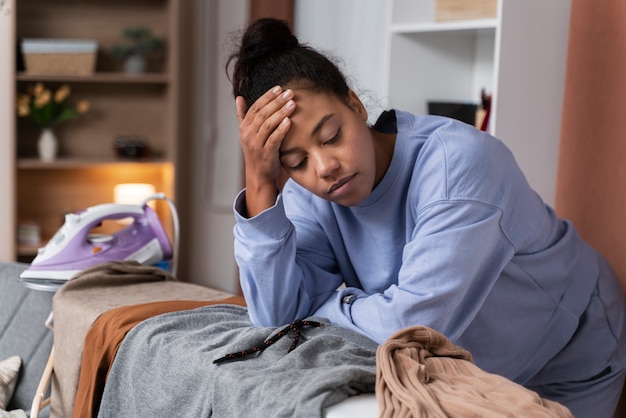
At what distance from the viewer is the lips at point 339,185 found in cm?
153

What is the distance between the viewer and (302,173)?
1548 mm

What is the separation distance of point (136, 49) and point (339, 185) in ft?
9.94

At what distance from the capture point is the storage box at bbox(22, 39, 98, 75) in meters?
4.08

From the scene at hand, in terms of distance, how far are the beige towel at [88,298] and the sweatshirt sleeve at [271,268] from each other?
0.31m

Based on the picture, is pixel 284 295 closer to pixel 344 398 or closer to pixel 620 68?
pixel 344 398

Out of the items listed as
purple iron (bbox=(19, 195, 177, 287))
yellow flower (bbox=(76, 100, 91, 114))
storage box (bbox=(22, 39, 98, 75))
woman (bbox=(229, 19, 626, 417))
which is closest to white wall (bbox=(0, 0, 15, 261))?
storage box (bbox=(22, 39, 98, 75))

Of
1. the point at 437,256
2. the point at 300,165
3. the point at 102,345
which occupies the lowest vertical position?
the point at 102,345

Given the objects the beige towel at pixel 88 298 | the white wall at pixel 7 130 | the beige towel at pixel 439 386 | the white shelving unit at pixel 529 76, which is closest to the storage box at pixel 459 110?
the white shelving unit at pixel 529 76

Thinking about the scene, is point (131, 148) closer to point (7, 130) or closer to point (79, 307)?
point (7, 130)

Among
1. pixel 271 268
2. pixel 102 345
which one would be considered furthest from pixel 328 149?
pixel 102 345

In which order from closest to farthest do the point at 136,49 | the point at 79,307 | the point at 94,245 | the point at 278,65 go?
the point at 278,65 → the point at 79,307 → the point at 94,245 → the point at 136,49

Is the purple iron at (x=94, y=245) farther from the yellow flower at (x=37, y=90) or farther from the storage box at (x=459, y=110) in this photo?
the yellow flower at (x=37, y=90)

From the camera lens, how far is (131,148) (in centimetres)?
430

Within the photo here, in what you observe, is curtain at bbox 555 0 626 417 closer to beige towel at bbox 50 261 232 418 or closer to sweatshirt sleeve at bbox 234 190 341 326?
sweatshirt sleeve at bbox 234 190 341 326
